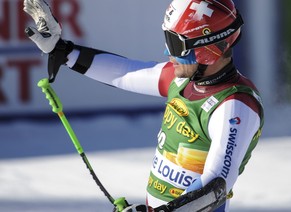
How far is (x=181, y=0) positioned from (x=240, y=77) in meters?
0.41

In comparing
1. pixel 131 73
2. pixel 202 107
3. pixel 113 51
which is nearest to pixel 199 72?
pixel 202 107

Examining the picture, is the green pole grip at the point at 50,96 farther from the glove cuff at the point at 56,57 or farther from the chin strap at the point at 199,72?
the chin strap at the point at 199,72

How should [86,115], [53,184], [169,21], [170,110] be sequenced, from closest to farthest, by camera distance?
[169,21]
[170,110]
[53,184]
[86,115]

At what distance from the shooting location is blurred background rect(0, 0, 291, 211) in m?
8.05

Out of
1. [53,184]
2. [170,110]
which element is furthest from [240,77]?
[53,184]

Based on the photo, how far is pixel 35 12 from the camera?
4281mm

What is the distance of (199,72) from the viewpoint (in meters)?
3.85

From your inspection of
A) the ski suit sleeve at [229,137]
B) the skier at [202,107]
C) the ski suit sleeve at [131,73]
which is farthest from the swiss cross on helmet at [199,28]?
the ski suit sleeve at [131,73]

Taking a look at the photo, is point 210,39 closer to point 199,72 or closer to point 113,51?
point 199,72

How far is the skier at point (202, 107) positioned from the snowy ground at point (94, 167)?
1941 millimetres

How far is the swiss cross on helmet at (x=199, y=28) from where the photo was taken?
3730 millimetres

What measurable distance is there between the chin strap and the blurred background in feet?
13.1

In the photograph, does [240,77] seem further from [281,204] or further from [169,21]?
[281,204]

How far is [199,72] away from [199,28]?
21 centimetres
